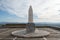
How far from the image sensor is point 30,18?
2216 centimetres

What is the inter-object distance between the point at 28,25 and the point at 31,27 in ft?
2.16

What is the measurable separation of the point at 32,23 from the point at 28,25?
0.84 meters

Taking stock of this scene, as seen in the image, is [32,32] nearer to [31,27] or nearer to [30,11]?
[31,27]

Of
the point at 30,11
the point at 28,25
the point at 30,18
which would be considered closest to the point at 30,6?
the point at 30,11

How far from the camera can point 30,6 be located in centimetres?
2245

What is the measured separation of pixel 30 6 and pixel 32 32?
5008 mm

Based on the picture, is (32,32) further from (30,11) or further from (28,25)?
(30,11)

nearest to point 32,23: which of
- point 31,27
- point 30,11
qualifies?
point 31,27

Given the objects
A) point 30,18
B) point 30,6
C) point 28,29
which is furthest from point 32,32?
point 30,6

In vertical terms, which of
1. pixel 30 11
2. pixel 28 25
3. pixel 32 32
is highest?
pixel 30 11

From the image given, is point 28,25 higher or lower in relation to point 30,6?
lower

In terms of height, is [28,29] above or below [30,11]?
below

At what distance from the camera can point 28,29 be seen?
69.9ft

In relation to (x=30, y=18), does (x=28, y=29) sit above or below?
below
